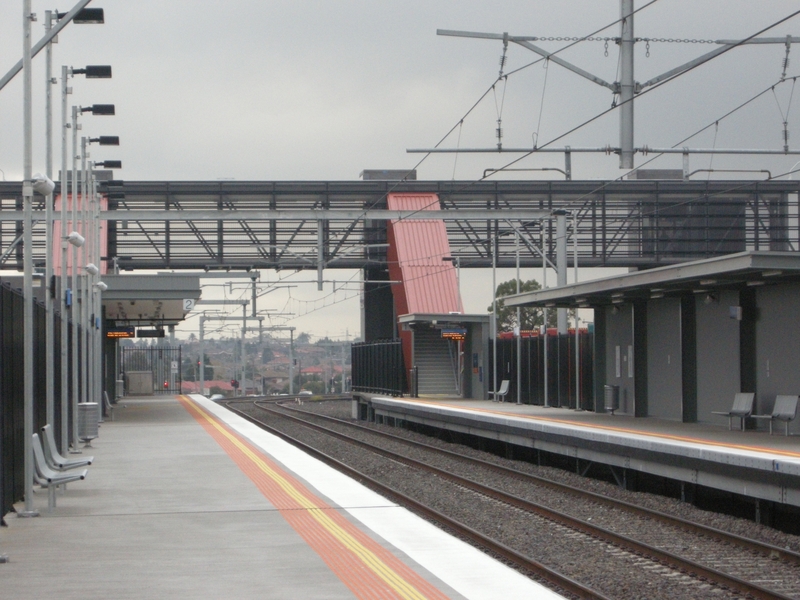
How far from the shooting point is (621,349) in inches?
937

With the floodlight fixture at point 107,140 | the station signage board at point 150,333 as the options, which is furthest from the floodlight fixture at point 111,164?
the station signage board at point 150,333

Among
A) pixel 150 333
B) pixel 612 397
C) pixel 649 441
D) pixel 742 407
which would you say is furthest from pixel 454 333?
pixel 649 441

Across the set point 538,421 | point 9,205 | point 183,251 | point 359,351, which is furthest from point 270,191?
point 538,421

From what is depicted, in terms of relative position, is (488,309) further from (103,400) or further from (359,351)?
(103,400)

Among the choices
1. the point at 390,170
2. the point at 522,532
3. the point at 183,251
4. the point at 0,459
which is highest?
the point at 390,170

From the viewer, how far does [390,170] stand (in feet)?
173

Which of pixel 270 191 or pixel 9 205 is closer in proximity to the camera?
pixel 270 191

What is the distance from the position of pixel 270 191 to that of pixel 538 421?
2729 centimetres

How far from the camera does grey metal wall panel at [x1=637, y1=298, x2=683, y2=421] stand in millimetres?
21062

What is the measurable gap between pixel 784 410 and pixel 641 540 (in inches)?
239

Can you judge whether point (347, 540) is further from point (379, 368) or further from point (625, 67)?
point (379, 368)

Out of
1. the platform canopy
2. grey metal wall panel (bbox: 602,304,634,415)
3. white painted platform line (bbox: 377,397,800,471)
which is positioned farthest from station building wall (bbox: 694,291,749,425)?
grey metal wall panel (bbox: 602,304,634,415)

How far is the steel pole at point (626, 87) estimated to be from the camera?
14.1 metres

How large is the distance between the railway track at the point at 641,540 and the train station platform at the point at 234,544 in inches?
39.0
